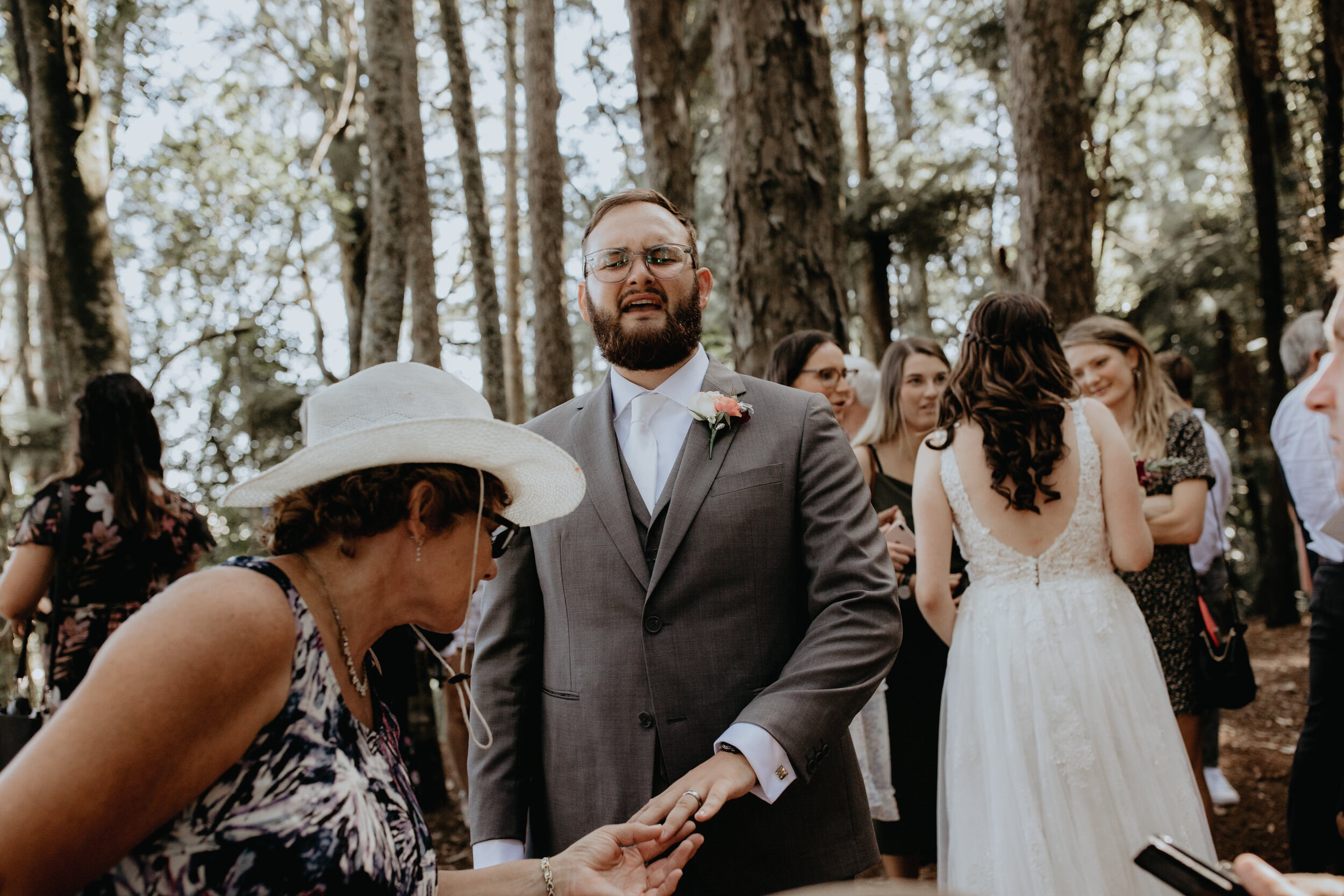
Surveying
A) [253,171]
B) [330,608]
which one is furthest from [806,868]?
[253,171]

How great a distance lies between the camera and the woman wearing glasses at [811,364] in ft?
12.6

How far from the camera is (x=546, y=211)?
977 centimetres

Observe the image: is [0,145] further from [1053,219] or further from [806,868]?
[806,868]

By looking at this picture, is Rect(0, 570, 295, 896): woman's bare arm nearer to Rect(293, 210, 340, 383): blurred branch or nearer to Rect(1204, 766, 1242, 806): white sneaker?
Rect(1204, 766, 1242, 806): white sneaker

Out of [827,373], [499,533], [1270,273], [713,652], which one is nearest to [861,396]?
[827,373]

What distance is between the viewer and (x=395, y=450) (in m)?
1.67

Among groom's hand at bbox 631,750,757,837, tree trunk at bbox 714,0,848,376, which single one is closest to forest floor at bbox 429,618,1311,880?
tree trunk at bbox 714,0,848,376

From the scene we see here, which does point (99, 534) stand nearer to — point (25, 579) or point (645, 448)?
point (25, 579)

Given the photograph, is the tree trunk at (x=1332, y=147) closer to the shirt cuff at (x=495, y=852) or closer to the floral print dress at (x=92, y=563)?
the shirt cuff at (x=495, y=852)

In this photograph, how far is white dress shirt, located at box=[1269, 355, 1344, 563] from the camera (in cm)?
395

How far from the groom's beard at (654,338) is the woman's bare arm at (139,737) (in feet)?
4.29

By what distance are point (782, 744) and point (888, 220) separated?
449 inches

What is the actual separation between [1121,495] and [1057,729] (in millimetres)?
841

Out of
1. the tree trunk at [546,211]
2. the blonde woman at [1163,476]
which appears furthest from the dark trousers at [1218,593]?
the tree trunk at [546,211]
